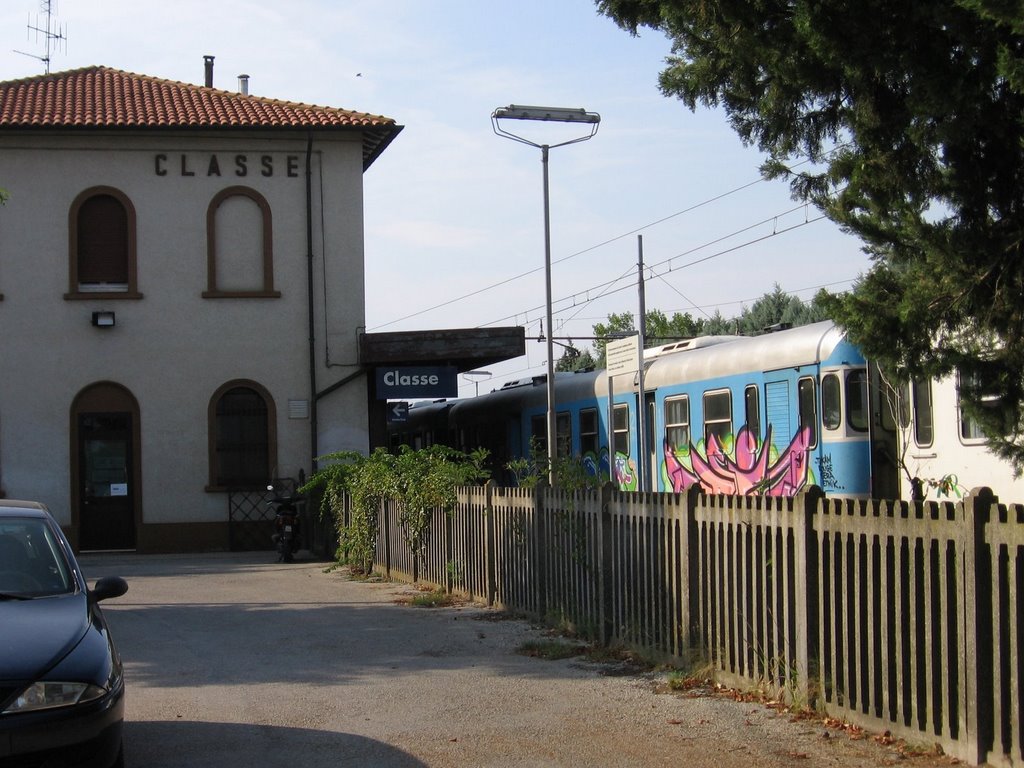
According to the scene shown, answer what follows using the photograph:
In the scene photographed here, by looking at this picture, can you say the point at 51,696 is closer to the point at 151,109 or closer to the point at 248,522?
the point at 248,522

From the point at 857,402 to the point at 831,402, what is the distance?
1.15 ft

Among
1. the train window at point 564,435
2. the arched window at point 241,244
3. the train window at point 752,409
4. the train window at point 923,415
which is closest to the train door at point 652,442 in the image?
the train window at point 752,409

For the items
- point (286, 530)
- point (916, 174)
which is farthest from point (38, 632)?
point (286, 530)

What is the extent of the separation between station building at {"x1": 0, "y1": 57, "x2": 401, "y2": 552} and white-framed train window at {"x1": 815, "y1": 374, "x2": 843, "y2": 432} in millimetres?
10600

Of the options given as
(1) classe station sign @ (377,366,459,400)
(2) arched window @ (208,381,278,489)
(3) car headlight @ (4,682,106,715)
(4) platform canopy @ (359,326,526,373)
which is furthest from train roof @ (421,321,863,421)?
(3) car headlight @ (4,682,106,715)

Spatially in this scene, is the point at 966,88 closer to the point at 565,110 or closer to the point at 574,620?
the point at 574,620

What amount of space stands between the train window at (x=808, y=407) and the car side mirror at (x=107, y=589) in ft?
35.4

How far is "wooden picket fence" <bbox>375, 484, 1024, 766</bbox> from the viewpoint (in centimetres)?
604

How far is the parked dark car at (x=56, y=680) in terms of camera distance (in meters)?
5.66

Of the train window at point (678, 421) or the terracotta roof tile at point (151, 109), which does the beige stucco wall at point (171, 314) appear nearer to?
the terracotta roof tile at point (151, 109)

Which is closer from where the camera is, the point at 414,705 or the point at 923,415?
the point at 414,705

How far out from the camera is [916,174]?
24.7 ft

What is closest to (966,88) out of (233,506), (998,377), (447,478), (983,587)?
(998,377)

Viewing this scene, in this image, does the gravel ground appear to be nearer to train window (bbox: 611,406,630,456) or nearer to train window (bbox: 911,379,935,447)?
train window (bbox: 911,379,935,447)
